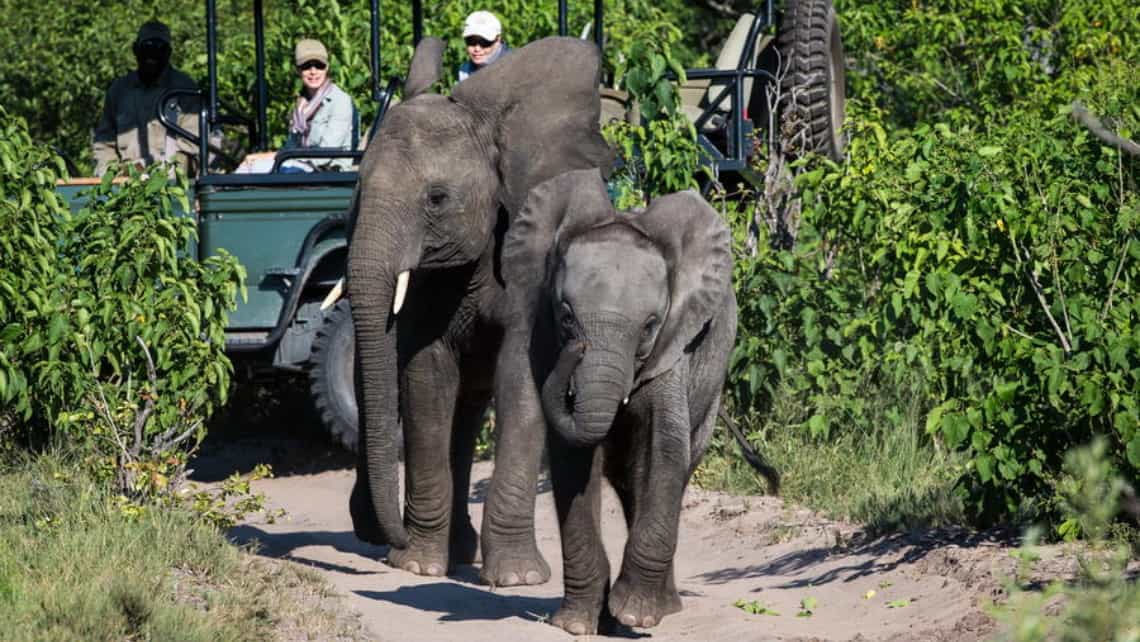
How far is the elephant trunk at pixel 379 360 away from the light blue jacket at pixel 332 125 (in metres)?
2.98

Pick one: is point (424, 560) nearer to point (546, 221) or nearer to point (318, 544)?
point (318, 544)

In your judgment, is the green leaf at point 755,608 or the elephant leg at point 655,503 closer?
the elephant leg at point 655,503

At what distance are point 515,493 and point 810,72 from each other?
6006 millimetres

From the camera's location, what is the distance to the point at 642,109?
10688mm

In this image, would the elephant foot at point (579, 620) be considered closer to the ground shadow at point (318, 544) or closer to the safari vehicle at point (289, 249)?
the ground shadow at point (318, 544)

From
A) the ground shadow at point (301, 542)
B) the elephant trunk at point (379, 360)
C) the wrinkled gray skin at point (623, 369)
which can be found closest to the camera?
the wrinkled gray skin at point (623, 369)

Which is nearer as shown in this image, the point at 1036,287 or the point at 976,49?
the point at 1036,287

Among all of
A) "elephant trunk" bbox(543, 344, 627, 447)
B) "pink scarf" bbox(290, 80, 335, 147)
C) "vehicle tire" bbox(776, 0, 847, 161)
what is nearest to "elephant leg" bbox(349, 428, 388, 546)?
"elephant trunk" bbox(543, 344, 627, 447)

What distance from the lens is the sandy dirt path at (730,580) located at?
705cm

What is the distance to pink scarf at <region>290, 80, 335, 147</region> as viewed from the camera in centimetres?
1090

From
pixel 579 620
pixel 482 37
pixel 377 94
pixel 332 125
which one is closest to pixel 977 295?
pixel 579 620

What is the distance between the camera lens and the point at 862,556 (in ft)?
27.3

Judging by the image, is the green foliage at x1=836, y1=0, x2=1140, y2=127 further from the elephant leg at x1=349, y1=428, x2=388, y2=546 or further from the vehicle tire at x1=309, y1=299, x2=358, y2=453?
the elephant leg at x1=349, y1=428, x2=388, y2=546

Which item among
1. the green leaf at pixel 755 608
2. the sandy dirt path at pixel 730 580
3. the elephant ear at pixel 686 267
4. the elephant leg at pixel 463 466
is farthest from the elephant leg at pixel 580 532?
the elephant leg at pixel 463 466
